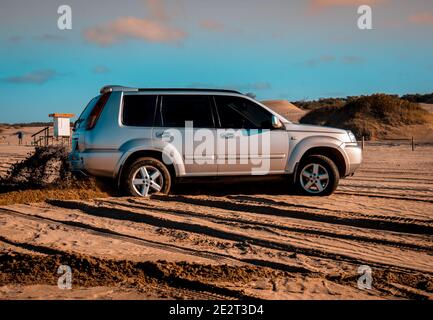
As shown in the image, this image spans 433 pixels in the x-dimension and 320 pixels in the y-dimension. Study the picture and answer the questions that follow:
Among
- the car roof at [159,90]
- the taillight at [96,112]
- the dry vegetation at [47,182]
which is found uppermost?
the car roof at [159,90]

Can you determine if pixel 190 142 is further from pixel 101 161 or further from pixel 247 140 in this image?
pixel 101 161

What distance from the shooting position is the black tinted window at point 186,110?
930cm

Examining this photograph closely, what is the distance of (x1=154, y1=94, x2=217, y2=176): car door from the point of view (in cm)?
925

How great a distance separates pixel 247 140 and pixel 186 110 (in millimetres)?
1167

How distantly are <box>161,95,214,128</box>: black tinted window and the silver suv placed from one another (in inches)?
0.7

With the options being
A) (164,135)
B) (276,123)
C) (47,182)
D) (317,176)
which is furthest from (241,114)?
(47,182)

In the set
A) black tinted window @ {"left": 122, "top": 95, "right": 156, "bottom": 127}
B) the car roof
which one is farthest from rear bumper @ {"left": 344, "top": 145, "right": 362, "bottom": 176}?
black tinted window @ {"left": 122, "top": 95, "right": 156, "bottom": 127}

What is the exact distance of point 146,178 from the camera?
9234 mm

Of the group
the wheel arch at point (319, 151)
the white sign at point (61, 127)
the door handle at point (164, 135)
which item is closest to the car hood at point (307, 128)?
the wheel arch at point (319, 151)

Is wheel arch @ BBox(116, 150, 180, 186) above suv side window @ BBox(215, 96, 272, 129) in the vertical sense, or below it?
below

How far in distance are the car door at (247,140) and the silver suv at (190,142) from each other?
0.7 inches

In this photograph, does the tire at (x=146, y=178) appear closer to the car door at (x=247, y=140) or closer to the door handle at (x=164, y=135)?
the door handle at (x=164, y=135)

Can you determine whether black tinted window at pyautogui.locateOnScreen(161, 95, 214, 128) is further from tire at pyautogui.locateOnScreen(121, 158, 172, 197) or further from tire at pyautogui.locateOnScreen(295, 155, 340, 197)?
tire at pyautogui.locateOnScreen(295, 155, 340, 197)

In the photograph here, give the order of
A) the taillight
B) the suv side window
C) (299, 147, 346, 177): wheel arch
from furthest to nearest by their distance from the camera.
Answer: (299, 147, 346, 177): wheel arch, the suv side window, the taillight
